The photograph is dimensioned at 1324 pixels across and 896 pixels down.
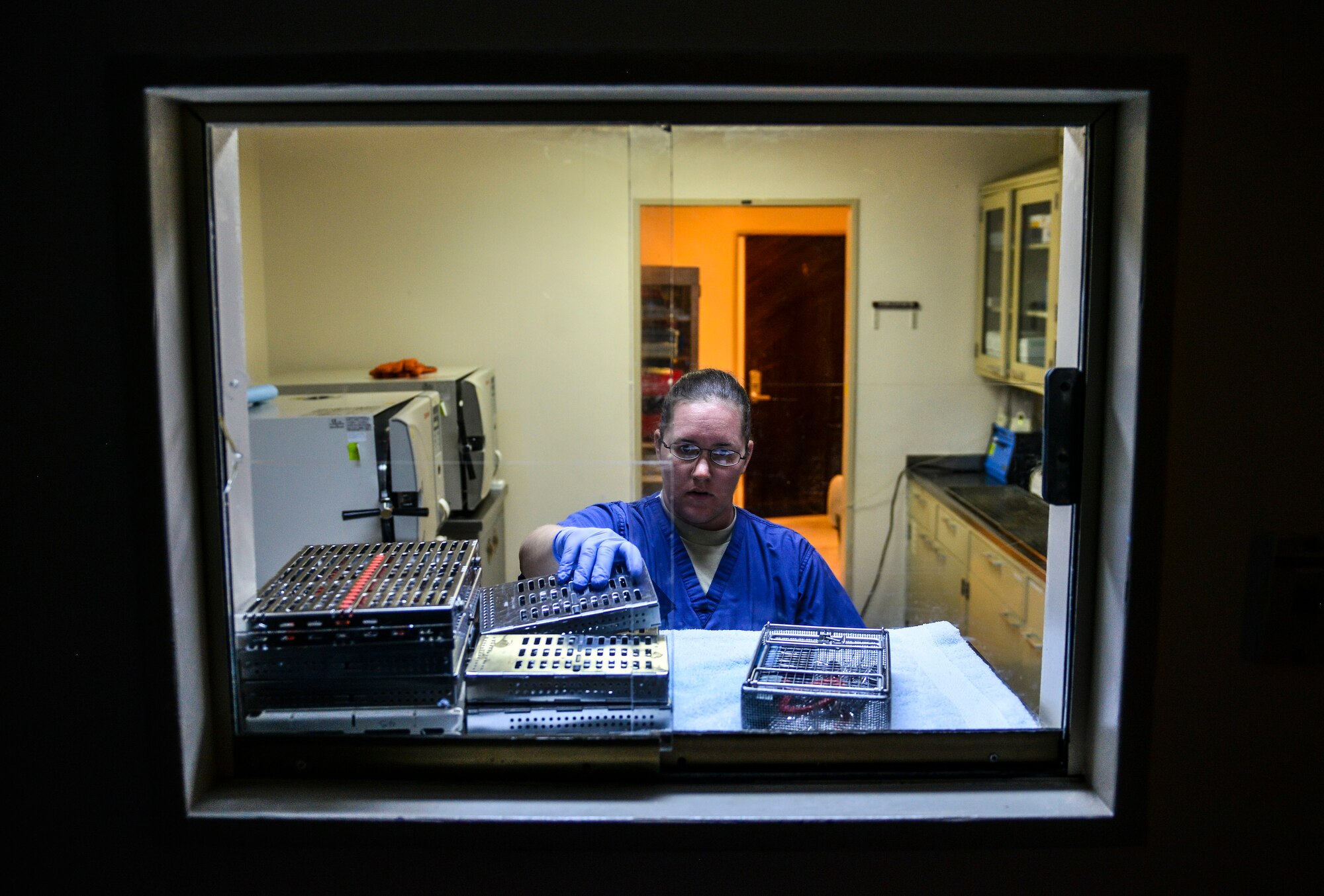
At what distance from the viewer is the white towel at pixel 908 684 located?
1.06 m

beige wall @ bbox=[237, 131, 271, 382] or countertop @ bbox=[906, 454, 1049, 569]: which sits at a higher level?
beige wall @ bbox=[237, 131, 271, 382]

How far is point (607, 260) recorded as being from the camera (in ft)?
5.77

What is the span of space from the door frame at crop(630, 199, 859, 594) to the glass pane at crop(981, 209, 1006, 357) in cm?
33

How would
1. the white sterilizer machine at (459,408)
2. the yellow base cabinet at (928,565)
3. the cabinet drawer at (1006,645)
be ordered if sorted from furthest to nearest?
the yellow base cabinet at (928,565)
the white sterilizer machine at (459,408)
the cabinet drawer at (1006,645)

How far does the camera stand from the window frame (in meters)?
0.89

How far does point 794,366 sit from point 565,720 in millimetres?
988

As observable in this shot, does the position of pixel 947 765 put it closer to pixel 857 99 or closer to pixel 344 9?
pixel 857 99

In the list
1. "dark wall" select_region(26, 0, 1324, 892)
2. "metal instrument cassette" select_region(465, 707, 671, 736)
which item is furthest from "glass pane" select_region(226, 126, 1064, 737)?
"dark wall" select_region(26, 0, 1324, 892)

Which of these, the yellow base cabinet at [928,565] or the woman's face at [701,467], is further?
the yellow base cabinet at [928,565]

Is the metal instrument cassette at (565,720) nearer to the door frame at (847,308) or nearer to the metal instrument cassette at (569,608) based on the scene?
the metal instrument cassette at (569,608)

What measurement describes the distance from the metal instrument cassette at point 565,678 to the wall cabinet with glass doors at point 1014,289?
3.41ft

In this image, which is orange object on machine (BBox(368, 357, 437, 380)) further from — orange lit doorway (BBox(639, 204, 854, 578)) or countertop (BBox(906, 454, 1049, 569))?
countertop (BBox(906, 454, 1049, 569))

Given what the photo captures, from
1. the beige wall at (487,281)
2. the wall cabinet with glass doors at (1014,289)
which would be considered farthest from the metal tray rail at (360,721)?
the wall cabinet with glass doors at (1014,289)

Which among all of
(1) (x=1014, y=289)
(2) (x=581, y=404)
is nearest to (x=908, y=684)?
(2) (x=581, y=404)
